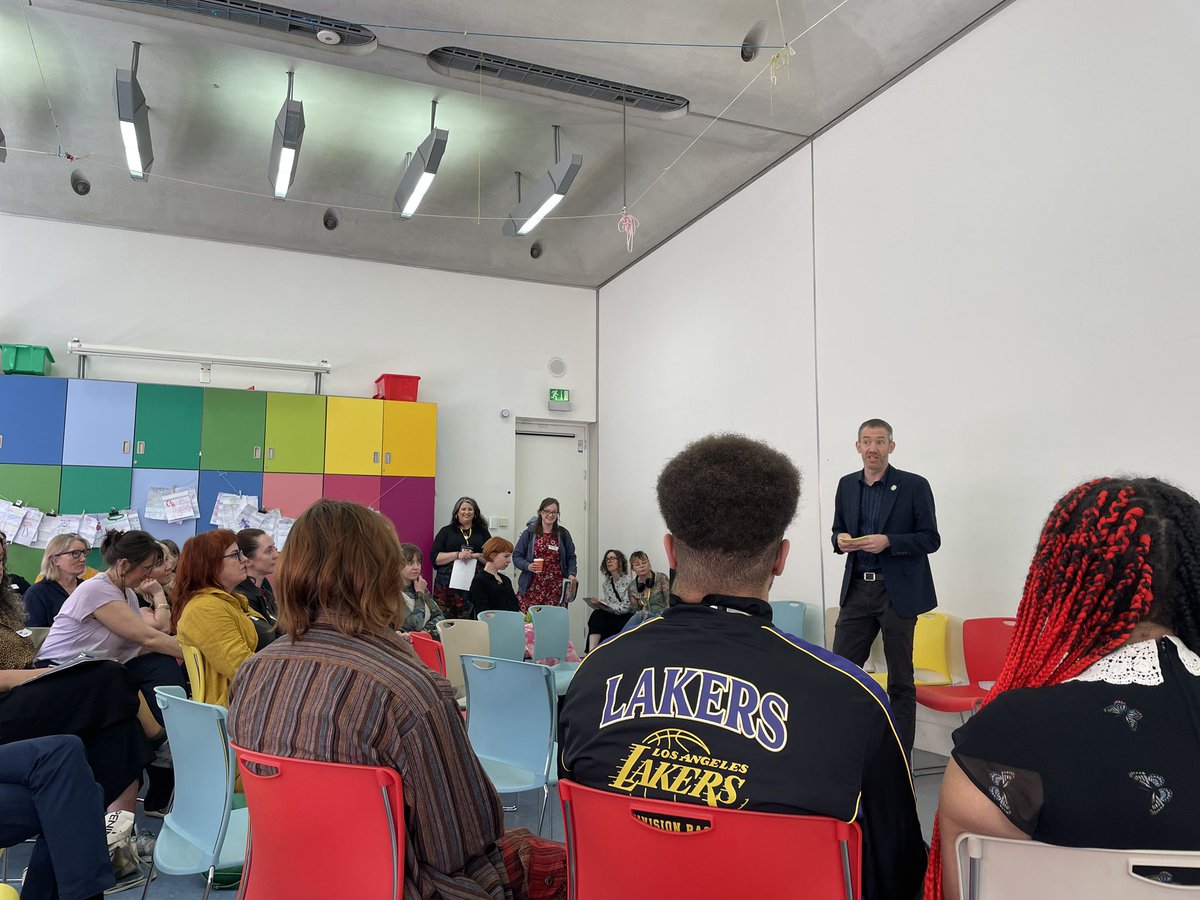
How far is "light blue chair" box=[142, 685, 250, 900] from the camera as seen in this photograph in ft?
6.95

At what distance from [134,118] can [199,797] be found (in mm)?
4716

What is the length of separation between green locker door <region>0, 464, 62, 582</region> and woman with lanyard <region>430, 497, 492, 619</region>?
302 centimetres

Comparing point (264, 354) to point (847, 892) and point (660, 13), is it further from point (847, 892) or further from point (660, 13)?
point (847, 892)

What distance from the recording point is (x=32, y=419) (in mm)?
6520

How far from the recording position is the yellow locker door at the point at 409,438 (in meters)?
7.63

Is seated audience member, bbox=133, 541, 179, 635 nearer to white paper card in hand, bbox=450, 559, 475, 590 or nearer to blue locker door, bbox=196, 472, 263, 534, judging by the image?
blue locker door, bbox=196, 472, 263, 534

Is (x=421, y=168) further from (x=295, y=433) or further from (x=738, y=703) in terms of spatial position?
(x=738, y=703)

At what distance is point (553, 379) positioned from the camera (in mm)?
8812

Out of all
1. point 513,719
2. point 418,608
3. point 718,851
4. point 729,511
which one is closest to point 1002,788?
point 718,851

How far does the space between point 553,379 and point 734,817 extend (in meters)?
7.81

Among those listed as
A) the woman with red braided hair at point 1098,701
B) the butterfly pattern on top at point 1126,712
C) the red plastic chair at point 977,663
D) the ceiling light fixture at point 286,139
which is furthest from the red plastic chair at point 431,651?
the ceiling light fixture at point 286,139

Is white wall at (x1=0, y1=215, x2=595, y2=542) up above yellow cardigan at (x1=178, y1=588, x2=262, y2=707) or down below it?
above

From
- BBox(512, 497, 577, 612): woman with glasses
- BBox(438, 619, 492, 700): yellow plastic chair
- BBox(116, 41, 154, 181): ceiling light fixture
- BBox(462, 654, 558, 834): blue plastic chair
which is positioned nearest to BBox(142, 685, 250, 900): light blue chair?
BBox(462, 654, 558, 834): blue plastic chair

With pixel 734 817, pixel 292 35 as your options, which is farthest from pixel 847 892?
pixel 292 35
